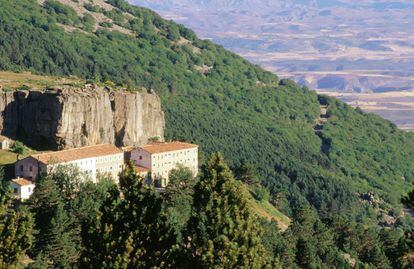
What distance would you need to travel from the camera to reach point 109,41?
537ft

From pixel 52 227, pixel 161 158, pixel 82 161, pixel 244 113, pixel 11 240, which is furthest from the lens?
pixel 244 113

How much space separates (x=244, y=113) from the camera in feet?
502

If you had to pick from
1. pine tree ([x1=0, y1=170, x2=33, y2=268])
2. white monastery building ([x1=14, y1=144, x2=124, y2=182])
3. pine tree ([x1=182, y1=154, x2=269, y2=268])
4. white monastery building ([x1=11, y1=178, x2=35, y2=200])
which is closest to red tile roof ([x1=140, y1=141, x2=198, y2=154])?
white monastery building ([x1=14, y1=144, x2=124, y2=182])

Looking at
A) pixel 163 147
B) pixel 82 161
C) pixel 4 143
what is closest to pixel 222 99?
pixel 163 147

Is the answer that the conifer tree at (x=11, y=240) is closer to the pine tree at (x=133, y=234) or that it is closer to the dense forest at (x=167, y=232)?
the dense forest at (x=167, y=232)

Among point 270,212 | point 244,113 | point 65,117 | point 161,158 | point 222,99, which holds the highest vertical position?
point 65,117

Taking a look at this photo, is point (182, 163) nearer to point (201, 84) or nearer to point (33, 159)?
point (33, 159)

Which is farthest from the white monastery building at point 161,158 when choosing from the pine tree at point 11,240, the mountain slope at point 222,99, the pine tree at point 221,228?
the pine tree at point 11,240

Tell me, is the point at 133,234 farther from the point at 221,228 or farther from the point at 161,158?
the point at 161,158

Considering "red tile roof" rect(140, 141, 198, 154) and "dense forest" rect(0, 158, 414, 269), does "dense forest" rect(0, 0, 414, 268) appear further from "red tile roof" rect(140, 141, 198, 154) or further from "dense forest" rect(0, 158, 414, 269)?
"dense forest" rect(0, 158, 414, 269)

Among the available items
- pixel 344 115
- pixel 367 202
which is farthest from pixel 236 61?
pixel 367 202

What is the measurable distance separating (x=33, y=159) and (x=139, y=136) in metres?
16.6

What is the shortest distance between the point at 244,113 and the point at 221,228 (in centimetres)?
12039

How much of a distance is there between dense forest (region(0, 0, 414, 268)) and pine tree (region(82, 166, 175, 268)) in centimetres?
4468
